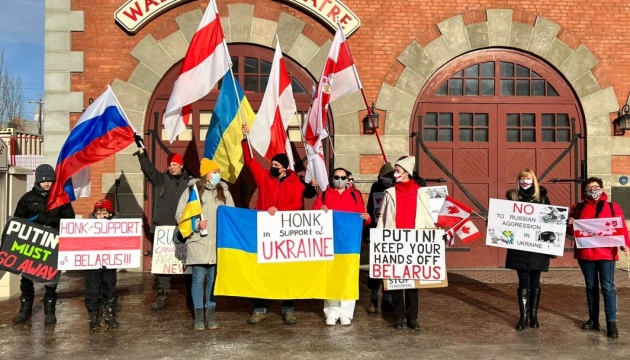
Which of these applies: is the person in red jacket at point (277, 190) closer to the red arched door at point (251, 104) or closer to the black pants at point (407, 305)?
the black pants at point (407, 305)

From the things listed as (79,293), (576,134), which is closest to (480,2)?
(576,134)

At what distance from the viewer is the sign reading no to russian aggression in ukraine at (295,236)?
6.95 m

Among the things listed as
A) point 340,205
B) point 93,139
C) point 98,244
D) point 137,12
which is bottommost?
point 98,244

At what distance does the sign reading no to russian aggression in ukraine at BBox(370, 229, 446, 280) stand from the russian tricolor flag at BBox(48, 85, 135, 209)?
3.65m

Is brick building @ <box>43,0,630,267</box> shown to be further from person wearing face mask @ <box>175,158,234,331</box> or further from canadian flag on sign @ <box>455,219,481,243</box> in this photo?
person wearing face mask @ <box>175,158,234,331</box>

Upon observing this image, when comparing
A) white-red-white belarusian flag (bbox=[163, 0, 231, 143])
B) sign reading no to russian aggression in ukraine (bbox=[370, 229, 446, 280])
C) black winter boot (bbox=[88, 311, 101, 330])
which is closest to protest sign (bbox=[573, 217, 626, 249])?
sign reading no to russian aggression in ukraine (bbox=[370, 229, 446, 280])

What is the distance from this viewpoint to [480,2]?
11383 mm

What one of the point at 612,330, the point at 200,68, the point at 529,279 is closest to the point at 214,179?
the point at 200,68

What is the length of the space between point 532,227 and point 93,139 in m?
5.74

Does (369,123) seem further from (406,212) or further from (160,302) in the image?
(160,302)

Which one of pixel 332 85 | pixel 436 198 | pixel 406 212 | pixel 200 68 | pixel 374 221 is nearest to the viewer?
pixel 406 212

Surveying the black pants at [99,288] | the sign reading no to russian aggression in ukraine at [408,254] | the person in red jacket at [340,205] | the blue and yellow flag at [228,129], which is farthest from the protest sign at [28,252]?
the sign reading no to russian aggression in ukraine at [408,254]

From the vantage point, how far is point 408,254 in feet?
22.5

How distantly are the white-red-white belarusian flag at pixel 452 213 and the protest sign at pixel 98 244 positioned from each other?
13.3 feet
